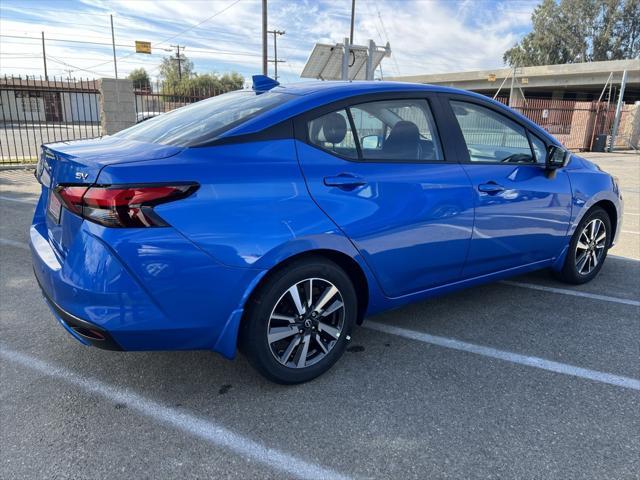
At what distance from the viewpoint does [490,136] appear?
3.63 metres

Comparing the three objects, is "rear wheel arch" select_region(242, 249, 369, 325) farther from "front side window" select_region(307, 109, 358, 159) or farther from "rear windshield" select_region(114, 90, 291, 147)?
"rear windshield" select_region(114, 90, 291, 147)

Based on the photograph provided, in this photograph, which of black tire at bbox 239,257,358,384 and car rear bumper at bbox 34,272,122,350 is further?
black tire at bbox 239,257,358,384

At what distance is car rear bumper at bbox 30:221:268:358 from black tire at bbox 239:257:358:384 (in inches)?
3.7

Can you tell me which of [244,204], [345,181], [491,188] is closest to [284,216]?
[244,204]

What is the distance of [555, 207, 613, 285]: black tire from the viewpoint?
13.9 feet

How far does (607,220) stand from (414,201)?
2496 millimetres

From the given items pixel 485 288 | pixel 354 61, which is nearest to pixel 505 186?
pixel 485 288

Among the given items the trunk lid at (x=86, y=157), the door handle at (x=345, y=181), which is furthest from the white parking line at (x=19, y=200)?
the door handle at (x=345, y=181)

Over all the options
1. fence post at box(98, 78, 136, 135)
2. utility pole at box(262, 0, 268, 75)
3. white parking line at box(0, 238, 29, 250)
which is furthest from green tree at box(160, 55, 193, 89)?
white parking line at box(0, 238, 29, 250)

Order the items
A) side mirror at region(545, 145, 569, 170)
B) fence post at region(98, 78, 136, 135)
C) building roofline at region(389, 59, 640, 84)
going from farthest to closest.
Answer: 1. building roofline at region(389, 59, 640, 84)
2. fence post at region(98, 78, 136, 135)
3. side mirror at region(545, 145, 569, 170)

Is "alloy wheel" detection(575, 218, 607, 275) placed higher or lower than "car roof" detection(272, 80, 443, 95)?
lower

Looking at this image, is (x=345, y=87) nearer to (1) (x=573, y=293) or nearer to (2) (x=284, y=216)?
(2) (x=284, y=216)

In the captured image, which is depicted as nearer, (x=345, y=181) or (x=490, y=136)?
(x=345, y=181)

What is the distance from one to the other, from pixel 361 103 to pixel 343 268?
990mm
